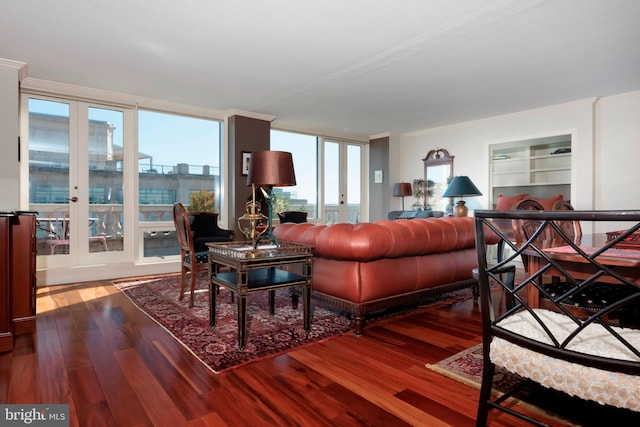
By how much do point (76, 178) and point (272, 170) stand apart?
3533 mm

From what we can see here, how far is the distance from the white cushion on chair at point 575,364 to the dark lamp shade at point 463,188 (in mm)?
4093

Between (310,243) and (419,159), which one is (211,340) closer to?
(310,243)

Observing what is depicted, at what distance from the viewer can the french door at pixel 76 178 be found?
4367mm

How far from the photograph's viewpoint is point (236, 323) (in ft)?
8.91

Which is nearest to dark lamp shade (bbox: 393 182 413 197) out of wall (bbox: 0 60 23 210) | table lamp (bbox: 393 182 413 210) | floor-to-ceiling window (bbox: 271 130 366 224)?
table lamp (bbox: 393 182 413 210)

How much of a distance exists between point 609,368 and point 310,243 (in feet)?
6.32

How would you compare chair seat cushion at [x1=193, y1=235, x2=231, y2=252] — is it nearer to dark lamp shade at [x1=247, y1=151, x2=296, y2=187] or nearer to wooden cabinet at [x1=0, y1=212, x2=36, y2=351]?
wooden cabinet at [x1=0, y1=212, x2=36, y2=351]

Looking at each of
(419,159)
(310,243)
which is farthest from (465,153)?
(310,243)

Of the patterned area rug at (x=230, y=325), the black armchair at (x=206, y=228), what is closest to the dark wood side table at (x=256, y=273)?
the patterned area rug at (x=230, y=325)

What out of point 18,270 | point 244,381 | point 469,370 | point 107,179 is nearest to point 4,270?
point 18,270

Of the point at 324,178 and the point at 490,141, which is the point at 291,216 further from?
the point at 490,141

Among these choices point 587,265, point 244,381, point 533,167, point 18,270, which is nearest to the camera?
point 587,265

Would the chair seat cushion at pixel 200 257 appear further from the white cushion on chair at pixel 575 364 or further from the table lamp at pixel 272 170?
the white cushion on chair at pixel 575 364

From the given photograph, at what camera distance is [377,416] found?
1496 millimetres
